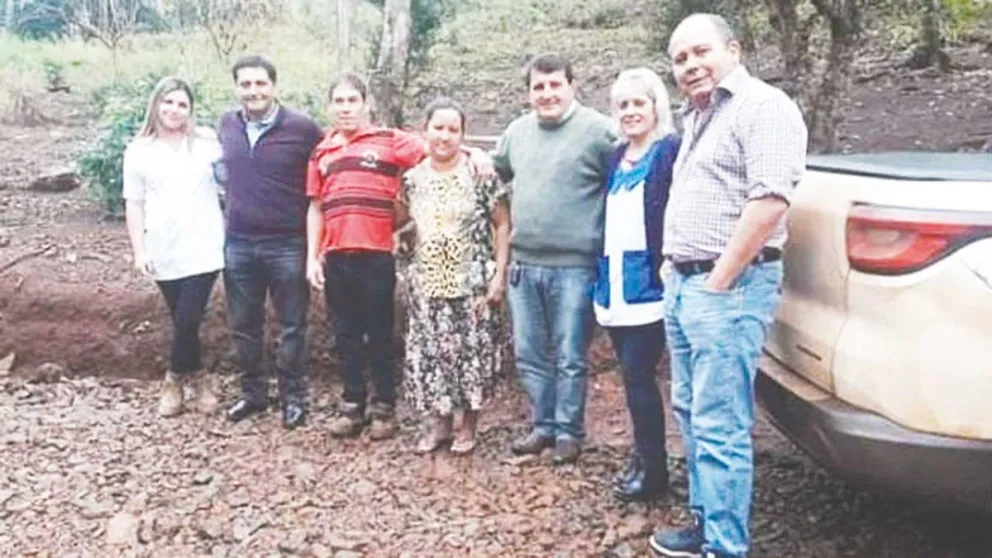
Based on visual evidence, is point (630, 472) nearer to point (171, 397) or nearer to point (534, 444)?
point (534, 444)

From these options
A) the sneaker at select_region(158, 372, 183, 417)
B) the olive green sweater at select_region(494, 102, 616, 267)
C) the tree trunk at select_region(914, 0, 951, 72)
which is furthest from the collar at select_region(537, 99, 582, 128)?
the tree trunk at select_region(914, 0, 951, 72)

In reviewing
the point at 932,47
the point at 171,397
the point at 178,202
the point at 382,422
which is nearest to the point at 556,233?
the point at 382,422

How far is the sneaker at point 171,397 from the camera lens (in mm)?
5582

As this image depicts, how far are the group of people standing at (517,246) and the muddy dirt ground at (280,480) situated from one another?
6.5 inches

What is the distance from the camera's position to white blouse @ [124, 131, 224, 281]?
531 cm

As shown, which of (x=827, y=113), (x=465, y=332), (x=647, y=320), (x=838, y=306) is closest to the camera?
(x=838, y=306)

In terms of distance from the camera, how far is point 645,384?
4.14 m

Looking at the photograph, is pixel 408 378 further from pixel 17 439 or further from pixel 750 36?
pixel 750 36

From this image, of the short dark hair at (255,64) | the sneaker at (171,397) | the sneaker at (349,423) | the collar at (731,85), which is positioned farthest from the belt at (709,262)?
the sneaker at (171,397)

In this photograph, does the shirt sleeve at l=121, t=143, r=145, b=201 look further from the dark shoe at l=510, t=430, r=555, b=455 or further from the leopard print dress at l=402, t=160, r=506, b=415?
the dark shoe at l=510, t=430, r=555, b=455

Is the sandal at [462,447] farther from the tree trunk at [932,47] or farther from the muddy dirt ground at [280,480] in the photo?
the tree trunk at [932,47]

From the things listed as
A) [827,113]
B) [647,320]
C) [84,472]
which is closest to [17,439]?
[84,472]

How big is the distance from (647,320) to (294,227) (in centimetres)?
182

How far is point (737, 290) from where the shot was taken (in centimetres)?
328
